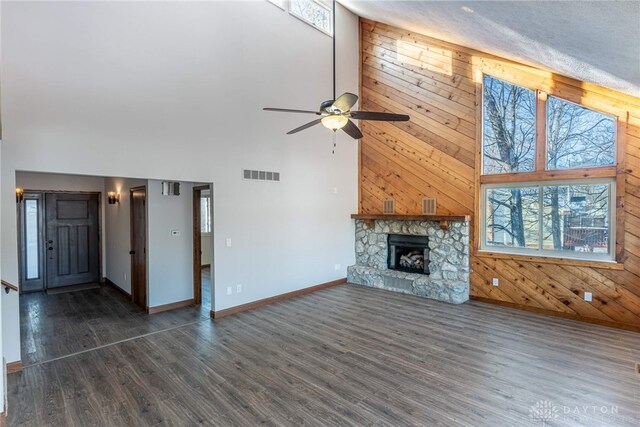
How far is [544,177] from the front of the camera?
5.12 m

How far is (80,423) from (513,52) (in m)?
6.39

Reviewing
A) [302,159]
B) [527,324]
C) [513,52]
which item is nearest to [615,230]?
[527,324]

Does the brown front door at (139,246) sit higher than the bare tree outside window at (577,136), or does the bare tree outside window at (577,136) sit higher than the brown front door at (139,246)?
the bare tree outside window at (577,136)

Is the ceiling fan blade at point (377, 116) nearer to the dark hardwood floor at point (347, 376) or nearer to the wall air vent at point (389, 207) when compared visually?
the dark hardwood floor at point (347, 376)

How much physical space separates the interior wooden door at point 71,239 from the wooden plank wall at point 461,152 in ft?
20.6

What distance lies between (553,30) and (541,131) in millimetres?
2531

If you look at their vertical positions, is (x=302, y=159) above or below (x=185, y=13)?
below

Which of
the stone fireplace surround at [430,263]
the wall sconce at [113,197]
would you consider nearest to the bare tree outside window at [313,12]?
the stone fireplace surround at [430,263]

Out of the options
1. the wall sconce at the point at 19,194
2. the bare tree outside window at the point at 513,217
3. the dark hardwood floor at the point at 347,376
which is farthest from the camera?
the wall sconce at the point at 19,194

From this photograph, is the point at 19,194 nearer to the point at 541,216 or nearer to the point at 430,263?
the point at 430,263

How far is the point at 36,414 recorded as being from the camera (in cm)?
280

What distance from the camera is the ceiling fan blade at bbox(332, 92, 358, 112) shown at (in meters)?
3.29

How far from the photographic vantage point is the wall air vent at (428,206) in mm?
6328

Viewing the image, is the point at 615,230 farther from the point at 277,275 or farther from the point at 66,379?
the point at 66,379
